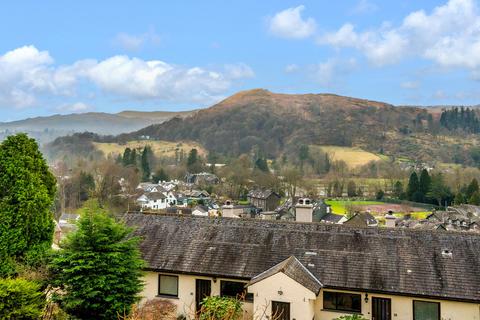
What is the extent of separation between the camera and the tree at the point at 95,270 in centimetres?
1279

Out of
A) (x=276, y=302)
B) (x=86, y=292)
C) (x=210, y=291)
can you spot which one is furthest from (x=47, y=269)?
(x=276, y=302)

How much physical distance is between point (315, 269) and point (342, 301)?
4.69 feet

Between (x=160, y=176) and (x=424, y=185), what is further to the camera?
(x=160, y=176)

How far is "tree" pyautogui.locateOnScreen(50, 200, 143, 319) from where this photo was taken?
12789 mm

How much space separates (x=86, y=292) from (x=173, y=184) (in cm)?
10088

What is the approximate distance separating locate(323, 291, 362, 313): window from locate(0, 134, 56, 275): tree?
9638 mm

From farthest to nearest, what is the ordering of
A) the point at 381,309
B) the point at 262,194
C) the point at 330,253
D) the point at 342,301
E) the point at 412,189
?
1. the point at 412,189
2. the point at 262,194
3. the point at 330,253
4. the point at 342,301
5. the point at 381,309

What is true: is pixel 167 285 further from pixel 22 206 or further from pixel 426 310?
pixel 426 310

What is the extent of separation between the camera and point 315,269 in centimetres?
1650

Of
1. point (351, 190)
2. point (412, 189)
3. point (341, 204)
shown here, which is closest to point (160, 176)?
point (351, 190)

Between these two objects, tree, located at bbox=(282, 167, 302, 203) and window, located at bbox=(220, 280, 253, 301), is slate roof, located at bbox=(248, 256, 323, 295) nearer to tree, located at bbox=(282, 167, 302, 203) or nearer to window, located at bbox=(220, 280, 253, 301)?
window, located at bbox=(220, 280, 253, 301)

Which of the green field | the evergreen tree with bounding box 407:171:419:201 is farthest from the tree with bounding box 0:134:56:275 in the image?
the evergreen tree with bounding box 407:171:419:201

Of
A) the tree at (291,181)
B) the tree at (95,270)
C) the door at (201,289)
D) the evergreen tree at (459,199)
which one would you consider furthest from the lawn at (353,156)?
the tree at (95,270)

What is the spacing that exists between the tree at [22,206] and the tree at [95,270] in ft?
6.45
